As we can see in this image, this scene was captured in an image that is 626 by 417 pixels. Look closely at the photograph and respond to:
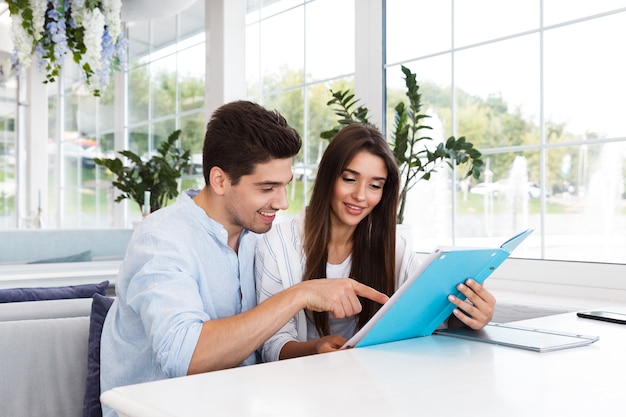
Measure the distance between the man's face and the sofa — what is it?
0.55 m

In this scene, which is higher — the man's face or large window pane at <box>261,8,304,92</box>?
large window pane at <box>261,8,304,92</box>

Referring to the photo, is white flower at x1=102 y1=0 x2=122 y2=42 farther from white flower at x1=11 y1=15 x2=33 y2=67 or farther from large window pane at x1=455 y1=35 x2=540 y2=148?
large window pane at x1=455 y1=35 x2=540 y2=148

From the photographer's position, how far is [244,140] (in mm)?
1589

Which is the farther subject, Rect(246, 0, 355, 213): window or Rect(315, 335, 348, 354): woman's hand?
Rect(246, 0, 355, 213): window

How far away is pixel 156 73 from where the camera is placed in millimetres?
5723

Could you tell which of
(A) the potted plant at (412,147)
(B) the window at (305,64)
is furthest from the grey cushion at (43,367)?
(B) the window at (305,64)

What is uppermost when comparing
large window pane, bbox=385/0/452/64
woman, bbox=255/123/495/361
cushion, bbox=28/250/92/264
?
large window pane, bbox=385/0/452/64

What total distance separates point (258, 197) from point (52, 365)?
2.73 ft

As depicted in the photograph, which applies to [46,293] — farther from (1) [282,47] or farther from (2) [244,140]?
(1) [282,47]

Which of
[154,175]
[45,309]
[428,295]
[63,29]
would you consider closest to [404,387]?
[428,295]

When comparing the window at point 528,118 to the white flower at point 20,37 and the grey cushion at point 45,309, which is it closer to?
the grey cushion at point 45,309

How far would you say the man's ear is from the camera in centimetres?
162

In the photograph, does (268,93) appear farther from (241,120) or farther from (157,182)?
(241,120)

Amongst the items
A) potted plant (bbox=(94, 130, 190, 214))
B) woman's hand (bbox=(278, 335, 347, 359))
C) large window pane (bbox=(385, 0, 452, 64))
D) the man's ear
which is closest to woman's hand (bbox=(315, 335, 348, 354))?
woman's hand (bbox=(278, 335, 347, 359))
